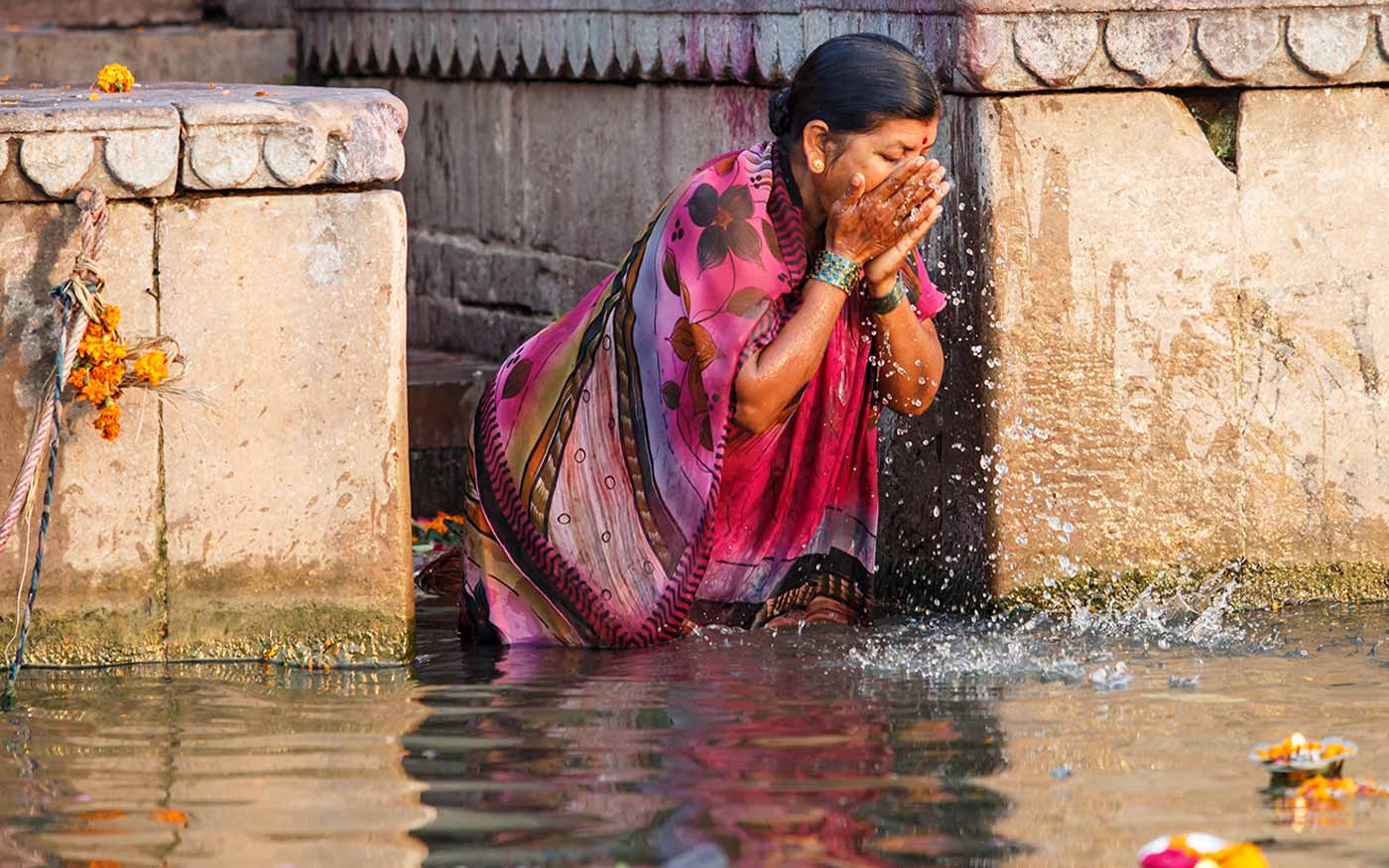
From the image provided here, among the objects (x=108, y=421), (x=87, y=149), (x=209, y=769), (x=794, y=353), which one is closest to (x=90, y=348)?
(x=108, y=421)

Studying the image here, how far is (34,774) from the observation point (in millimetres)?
3930

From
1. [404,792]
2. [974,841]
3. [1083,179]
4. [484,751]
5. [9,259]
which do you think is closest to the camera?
[974,841]

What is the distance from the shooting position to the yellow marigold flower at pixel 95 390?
173 inches

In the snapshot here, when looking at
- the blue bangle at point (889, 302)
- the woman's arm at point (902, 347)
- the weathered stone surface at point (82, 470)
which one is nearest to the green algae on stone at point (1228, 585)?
the woman's arm at point (902, 347)

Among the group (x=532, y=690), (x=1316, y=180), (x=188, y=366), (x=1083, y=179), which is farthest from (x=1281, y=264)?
(x=188, y=366)

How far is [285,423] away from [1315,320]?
2.43 meters

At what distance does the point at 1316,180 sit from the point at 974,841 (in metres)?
2.41

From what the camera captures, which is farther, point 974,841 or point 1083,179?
point 1083,179

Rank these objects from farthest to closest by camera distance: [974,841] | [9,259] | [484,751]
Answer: [9,259], [484,751], [974,841]

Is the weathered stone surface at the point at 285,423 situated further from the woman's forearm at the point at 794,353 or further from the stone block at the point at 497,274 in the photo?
the stone block at the point at 497,274

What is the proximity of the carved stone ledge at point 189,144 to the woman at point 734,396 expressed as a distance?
681 millimetres

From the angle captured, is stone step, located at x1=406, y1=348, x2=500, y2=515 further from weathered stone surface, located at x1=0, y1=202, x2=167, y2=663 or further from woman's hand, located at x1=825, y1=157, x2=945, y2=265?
woman's hand, located at x1=825, y1=157, x2=945, y2=265

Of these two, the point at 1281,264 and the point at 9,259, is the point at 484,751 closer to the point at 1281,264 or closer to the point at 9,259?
the point at 9,259

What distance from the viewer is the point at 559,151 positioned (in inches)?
295
